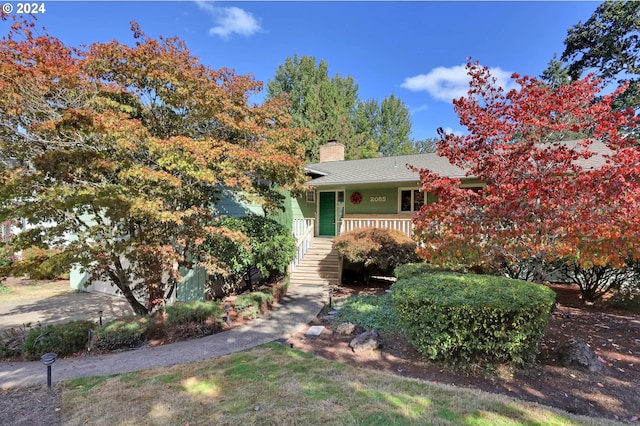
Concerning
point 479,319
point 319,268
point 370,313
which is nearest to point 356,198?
point 319,268

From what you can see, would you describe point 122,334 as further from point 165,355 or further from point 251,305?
point 251,305

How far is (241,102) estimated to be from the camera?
700 cm

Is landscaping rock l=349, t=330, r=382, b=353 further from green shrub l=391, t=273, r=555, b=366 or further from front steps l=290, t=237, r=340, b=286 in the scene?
front steps l=290, t=237, r=340, b=286

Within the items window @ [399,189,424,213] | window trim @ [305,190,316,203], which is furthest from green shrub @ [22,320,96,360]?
window @ [399,189,424,213]

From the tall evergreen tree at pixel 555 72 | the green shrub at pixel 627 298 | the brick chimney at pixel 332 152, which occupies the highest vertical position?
the tall evergreen tree at pixel 555 72

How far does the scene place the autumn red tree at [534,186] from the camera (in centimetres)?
441

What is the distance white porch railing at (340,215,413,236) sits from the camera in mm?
11039

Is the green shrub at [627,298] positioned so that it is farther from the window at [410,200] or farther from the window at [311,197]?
the window at [311,197]

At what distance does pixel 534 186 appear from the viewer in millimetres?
4598

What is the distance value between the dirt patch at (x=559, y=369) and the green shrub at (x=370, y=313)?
1.51ft

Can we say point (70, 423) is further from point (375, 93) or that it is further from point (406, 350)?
point (375, 93)

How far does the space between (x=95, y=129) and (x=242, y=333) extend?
4420 millimetres

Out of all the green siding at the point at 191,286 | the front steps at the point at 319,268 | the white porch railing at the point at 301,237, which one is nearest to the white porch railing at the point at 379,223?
the front steps at the point at 319,268

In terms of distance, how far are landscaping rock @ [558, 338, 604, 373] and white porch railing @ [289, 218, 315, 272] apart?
7.56 m
